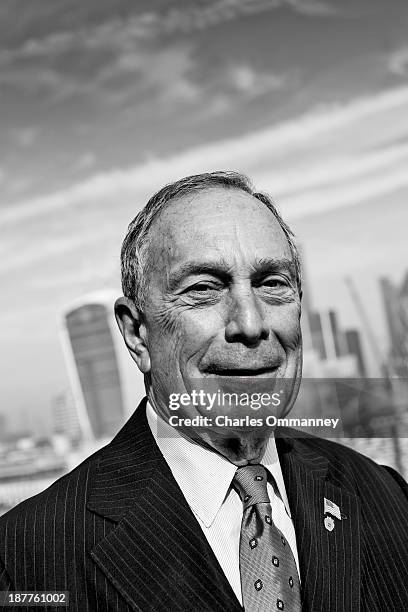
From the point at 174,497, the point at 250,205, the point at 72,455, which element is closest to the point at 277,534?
the point at 174,497

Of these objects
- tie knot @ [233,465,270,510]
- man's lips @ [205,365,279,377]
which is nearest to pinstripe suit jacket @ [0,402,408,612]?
tie knot @ [233,465,270,510]

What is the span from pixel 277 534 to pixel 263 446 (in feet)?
0.59

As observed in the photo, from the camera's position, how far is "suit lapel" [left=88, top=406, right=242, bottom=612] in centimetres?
122

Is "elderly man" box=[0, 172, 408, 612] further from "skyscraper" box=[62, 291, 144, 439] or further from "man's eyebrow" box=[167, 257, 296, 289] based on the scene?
"skyscraper" box=[62, 291, 144, 439]

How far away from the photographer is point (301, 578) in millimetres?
1309

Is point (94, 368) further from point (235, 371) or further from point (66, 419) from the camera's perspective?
point (235, 371)

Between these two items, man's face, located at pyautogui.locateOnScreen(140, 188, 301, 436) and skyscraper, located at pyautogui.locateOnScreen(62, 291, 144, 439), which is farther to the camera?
skyscraper, located at pyautogui.locateOnScreen(62, 291, 144, 439)

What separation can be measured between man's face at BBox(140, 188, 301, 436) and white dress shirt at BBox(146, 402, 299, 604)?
0.34 ft

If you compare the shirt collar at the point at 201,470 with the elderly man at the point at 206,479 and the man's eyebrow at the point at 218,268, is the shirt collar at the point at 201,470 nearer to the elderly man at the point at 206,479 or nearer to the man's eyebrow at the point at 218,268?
the elderly man at the point at 206,479

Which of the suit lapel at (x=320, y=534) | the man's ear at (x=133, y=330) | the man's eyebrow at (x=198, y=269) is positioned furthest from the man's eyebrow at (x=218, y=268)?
the suit lapel at (x=320, y=534)

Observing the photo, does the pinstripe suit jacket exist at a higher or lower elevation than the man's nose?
lower

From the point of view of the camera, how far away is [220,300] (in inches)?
48.4

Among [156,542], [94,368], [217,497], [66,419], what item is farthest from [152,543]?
[66,419]

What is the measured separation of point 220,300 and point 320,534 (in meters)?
0.57
